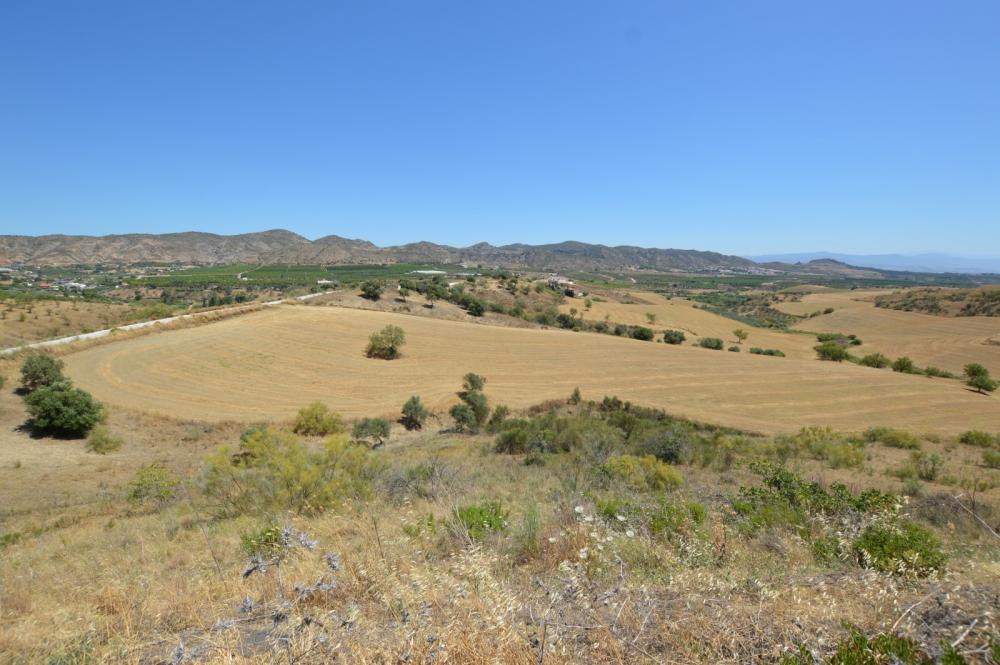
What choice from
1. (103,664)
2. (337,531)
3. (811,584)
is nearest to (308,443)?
(337,531)

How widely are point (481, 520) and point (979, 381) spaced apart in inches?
1715

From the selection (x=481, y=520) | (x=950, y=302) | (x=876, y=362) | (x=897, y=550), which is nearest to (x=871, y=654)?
(x=897, y=550)

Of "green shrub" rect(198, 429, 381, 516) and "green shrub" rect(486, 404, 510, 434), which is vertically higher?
"green shrub" rect(198, 429, 381, 516)

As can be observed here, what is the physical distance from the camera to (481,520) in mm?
5762

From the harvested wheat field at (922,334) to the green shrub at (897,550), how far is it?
177ft

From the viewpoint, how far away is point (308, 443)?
62.3ft

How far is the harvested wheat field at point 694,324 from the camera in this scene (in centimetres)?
5628

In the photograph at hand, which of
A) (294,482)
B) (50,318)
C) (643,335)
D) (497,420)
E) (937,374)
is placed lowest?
(937,374)

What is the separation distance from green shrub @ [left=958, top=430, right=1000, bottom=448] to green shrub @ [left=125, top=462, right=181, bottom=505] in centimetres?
3015

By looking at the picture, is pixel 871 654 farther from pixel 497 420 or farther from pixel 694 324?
pixel 694 324

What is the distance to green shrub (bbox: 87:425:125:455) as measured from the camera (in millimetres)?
17141

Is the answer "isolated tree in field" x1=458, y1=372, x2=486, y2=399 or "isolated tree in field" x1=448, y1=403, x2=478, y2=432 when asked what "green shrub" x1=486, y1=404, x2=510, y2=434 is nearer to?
"isolated tree in field" x1=448, y1=403, x2=478, y2=432

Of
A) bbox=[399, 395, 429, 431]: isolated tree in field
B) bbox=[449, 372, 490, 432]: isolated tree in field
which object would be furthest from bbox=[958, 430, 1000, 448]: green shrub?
bbox=[399, 395, 429, 431]: isolated tree in field

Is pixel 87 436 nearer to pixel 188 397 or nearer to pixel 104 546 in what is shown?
pixel 188 397
